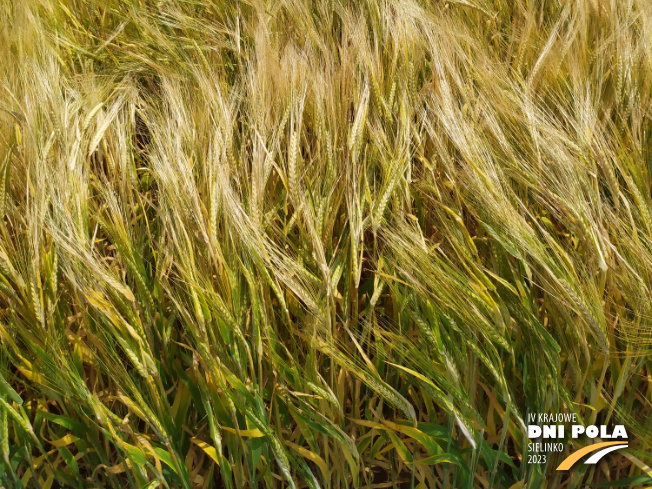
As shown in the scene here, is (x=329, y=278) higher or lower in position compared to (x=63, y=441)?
higher

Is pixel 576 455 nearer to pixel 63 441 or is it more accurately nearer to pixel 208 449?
pixel 208 449

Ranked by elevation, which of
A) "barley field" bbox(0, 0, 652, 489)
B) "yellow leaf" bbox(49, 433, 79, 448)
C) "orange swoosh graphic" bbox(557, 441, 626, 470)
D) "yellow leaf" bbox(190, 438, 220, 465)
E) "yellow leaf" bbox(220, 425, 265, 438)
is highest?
"barley field" bbox(0, 0, 652, 489)

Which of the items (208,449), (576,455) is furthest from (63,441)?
(576,455)

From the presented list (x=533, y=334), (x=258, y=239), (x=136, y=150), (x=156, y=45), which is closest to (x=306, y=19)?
(x=156, y=45)

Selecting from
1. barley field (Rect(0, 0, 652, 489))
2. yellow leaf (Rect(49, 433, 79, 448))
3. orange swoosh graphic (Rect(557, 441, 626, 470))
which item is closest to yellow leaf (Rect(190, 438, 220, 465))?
barley field (Rect(0, 0, 652, 489))

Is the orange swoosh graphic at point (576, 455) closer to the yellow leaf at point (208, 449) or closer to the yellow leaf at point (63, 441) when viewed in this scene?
the yellow leaf at point (208, 449)

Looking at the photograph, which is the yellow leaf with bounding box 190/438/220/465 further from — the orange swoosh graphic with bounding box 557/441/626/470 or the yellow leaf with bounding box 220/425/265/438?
the orange swoosh graphic with bounding box 557/441/626/470

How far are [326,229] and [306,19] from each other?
0.45 meters

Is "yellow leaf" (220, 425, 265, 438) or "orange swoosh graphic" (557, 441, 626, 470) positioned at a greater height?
"yellow leaf" (220, 425, 265, 438)

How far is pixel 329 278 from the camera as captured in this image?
596 mm

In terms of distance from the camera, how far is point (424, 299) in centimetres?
63

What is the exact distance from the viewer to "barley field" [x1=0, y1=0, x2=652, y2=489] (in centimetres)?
61

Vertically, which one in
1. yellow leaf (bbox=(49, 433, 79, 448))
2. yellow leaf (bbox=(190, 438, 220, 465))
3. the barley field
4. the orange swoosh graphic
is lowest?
the orange swoosh graphic

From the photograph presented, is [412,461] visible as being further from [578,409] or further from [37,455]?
[37,455]
